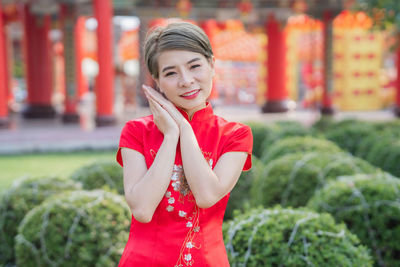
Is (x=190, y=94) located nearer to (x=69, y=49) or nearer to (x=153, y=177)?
(x=153, y=177)

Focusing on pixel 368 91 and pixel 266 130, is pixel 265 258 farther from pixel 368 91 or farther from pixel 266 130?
pixel 368 91

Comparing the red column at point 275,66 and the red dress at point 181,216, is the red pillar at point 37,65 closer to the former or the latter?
the red column at point 275,66

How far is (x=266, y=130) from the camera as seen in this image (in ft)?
22.6

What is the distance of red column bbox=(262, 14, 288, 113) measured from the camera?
16.0m

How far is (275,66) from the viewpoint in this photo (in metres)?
16.0

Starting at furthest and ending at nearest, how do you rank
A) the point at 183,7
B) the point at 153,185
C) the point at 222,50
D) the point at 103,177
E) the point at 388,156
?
the point at 222,50 < the point at 183,7 < the point at 388,156 < the point at 103,177 < the point at 153,185

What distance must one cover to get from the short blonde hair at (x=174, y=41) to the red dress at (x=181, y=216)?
0.19m

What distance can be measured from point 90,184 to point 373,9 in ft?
15.6

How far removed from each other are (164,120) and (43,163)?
7.19 meters

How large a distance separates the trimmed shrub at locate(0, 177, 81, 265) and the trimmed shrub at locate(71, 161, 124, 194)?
0.96ft

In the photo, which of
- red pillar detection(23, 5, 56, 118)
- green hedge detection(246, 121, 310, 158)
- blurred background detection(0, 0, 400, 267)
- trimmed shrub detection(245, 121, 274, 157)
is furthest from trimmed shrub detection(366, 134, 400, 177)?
red pillar detection(23, 5, 56, 118)

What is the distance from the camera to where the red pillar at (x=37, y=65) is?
1564 centimetres

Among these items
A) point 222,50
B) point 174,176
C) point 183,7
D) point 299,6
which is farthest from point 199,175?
point 222,50

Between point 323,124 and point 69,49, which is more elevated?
point 69,49
